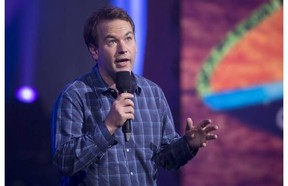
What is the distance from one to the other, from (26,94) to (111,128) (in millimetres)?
977

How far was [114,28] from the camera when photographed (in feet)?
7.34

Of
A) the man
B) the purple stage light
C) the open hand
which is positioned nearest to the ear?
the man

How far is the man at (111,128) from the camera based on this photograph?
2.00 meters

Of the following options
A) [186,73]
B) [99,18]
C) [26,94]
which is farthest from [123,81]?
[186,73]

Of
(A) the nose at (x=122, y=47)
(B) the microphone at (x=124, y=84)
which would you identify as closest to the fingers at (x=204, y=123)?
(B) the microphone at (x=124, y=84)

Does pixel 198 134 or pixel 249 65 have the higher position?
pixel 249 65

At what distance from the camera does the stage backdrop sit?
317cm

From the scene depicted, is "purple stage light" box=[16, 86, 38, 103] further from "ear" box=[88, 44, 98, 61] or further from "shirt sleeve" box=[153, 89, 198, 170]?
"shirt sleeve" box=[153, 89, 198, 170]

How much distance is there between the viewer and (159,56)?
3051 mm

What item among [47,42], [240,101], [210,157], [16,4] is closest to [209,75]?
[240,101]

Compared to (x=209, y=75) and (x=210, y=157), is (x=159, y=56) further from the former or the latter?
(x=210, y=157)

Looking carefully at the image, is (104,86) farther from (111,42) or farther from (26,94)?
(26,94)

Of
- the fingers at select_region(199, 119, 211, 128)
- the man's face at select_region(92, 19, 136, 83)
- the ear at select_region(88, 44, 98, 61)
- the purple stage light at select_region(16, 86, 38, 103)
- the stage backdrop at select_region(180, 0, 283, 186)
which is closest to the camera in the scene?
the fingers at select_region(199, 119, 211, 128)

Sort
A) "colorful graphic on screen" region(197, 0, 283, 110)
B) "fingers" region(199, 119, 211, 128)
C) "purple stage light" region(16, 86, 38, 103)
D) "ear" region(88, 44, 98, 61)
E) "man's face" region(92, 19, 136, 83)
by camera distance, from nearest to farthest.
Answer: "fingers" region(199, 119, 211, 128) < "man's face" region(92, 19, 136, 83) < "ear" region(88, 44, 98, 61) < "purple stage light" region(16, 86, 38, 103) < "colorful graphic on screen" region(197, 0, 283, 110)
